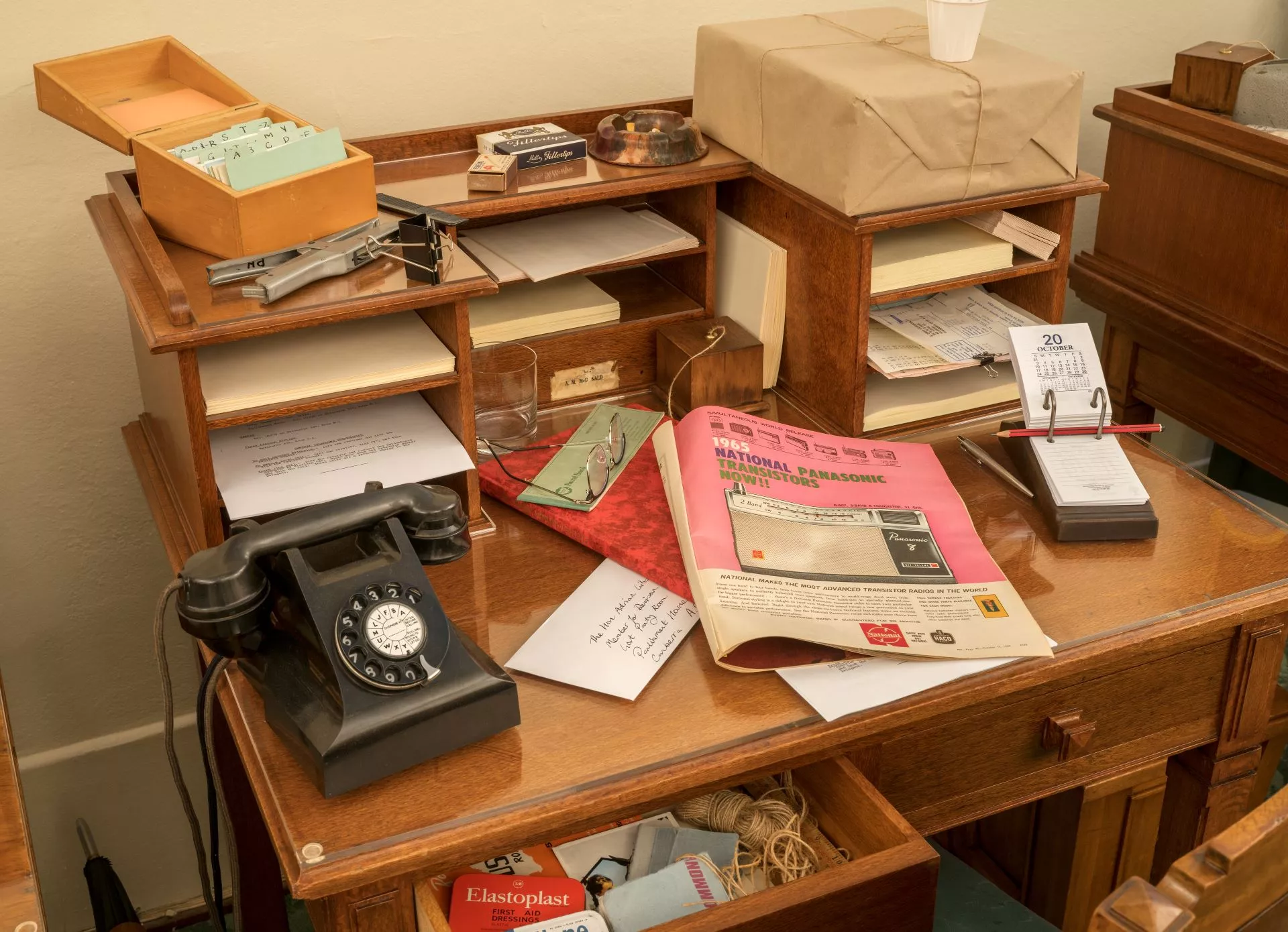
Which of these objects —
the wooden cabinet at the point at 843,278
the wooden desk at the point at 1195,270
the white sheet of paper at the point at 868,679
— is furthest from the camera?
the wooden desk at the point at 1195,270

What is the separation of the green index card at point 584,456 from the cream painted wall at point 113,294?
518 mm

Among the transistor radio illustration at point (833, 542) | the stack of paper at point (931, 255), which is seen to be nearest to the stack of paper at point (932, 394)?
the stack of paper at point (931, 255)

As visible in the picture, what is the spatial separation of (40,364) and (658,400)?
0.81 m

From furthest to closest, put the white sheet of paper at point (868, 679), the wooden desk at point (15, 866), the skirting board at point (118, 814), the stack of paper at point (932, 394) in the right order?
the skirting board at point (118, 814)
the stack of paper at point (932, 394)
the white sheet of paper at point (868, 679)
the wooden desk at point (15, 866)

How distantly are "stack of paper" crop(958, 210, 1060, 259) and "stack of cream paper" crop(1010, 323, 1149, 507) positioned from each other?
13cm

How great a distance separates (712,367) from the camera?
155cm

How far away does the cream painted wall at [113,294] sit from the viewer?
5.19 feet

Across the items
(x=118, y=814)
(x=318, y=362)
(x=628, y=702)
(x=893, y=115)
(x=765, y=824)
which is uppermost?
(x=893, y=115)

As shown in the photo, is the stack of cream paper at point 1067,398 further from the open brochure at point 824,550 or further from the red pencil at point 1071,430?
the open brochure at point 824,550

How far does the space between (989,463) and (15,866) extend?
1059mm

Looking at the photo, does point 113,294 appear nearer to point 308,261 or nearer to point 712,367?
point 308,261

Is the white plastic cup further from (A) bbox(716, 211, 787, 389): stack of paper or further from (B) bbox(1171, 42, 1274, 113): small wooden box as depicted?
(B) bbox(1171, 42, 1274, 113): small wooden box

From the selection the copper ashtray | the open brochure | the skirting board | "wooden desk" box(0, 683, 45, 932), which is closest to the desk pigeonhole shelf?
the copper ashtray

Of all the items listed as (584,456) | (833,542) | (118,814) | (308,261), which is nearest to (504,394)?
(584,456)
